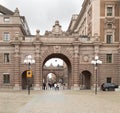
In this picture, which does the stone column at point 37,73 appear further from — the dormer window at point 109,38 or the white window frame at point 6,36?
the dormer window at point 109,38

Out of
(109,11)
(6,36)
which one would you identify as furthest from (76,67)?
(6,36)

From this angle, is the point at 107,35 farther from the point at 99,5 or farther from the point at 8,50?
the point at 8,50

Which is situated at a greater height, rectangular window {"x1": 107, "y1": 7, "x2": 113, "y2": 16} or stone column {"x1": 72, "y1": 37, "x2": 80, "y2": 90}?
rectangular window {"x1": 107, "y1": 7, "x2": 113, "y2": 16}

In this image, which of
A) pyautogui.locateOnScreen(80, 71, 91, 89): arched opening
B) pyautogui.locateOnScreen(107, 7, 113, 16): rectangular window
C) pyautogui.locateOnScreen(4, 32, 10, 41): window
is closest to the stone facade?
pyautogui.locateOnScreen(4, 32, 10, 41): window

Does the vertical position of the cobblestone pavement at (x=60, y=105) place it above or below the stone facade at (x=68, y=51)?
below

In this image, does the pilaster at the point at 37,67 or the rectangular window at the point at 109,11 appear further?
the rectangular window at the point at 109,11

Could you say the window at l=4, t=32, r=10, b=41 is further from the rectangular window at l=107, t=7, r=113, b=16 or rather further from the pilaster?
the rectangular window at l=107, t=7, r=113, b=16

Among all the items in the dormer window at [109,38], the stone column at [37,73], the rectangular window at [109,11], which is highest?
the rectangular window at [109,11]

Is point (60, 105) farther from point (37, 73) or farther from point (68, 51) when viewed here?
point (68, 51)

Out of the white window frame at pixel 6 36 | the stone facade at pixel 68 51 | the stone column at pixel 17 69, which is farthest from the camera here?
the white window frame at pixel 6 36

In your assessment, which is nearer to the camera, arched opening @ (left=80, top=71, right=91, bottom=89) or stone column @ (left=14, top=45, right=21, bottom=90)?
stone column @ (left=14, top=45, right=21, bottom=90)

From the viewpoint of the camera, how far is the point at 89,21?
80812 mm

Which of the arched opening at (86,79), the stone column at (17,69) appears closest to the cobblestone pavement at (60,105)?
the stone column at (17,69)

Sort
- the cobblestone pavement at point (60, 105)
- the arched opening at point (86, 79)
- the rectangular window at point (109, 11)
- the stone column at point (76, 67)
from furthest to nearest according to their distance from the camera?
1. the arched opening at point (86, 79)
2. the rectangular window at point (109, 11)
3. the stone column at point (76, 67)
4. the cobblestone pavement at point (60, 105)
